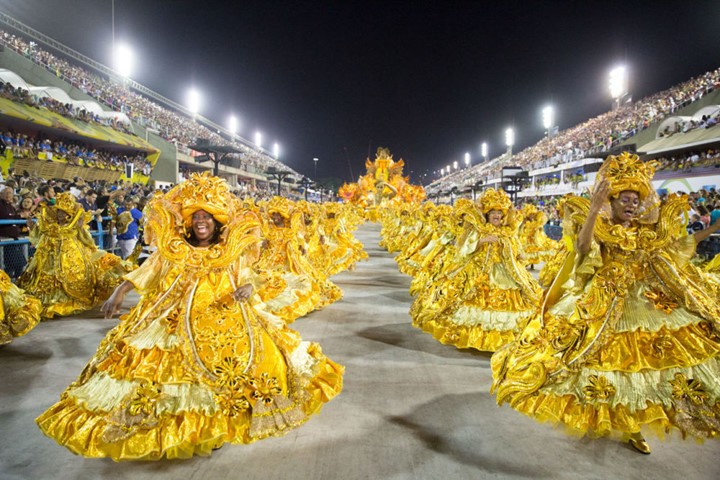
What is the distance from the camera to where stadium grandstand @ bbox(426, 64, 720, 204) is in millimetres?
17969

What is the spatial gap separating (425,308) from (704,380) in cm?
358

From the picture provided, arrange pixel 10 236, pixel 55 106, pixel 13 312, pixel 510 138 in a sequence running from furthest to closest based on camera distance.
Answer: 1. pixel 510 138
2. pixel 55 106
3. pixel 10 236
4. pixel 13 312

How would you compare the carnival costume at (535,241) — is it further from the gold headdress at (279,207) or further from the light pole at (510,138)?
the light pole at (510,138)

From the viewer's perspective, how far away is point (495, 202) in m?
5.88

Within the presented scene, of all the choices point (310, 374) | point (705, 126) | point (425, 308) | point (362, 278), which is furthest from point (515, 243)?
point (705, 126)

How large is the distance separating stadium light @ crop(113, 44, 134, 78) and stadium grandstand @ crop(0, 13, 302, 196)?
5.41 metres

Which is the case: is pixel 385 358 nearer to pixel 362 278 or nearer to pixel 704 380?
pixel 704 380

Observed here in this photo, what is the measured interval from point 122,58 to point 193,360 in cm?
4126

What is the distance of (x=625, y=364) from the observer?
296 centimetres

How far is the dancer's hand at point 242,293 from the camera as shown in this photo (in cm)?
314

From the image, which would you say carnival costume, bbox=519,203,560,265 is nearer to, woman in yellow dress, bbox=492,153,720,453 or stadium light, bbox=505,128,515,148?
woman in yellow dress, bbox=492,153,720,453

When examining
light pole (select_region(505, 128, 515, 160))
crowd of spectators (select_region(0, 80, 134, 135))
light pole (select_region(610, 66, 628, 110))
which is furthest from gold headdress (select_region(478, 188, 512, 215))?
light pole (select_region(505, 128, 515, 160))

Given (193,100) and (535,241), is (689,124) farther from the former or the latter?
(193,100)

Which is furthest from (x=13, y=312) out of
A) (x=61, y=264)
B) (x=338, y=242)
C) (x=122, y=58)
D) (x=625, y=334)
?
(x=122, y=58)
